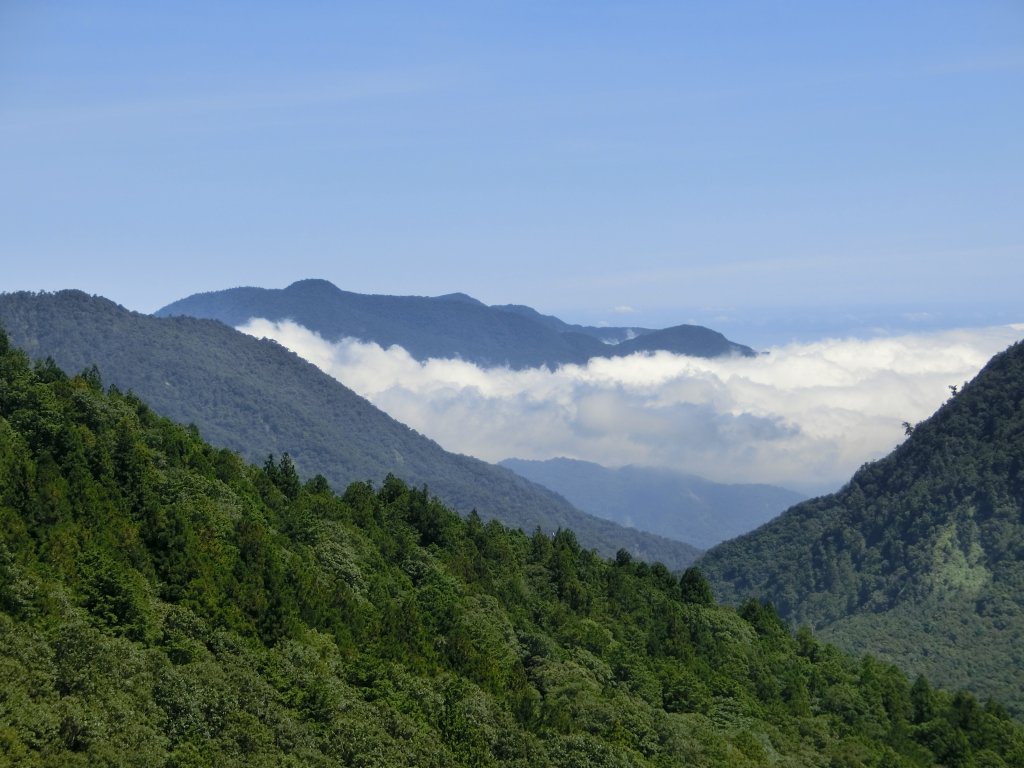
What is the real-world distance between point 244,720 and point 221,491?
30.8 meters

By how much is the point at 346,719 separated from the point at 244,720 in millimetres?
5866

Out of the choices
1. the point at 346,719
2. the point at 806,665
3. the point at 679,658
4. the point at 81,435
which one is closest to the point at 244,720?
the point at 346,719

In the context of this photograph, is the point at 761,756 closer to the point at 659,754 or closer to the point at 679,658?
the point at 659,754

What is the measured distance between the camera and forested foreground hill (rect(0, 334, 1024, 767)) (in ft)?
192

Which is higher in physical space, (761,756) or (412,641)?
(412,641)

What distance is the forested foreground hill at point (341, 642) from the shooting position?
58500mm

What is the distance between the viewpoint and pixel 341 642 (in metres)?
75.8

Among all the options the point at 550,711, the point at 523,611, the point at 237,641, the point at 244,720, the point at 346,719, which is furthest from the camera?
the point at 523,611

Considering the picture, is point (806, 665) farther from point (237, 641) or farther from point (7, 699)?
point (7, 699)

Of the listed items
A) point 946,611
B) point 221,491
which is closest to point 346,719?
point 221,491

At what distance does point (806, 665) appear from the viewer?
111 m

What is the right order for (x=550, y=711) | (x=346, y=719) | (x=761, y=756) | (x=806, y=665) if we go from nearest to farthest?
(x=346, y=719) < (x=550, y=711) < (x=761, y=756) < (x=806, y=665)

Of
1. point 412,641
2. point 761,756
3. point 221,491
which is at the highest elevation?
point 221,491

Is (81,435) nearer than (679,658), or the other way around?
(81,435)
